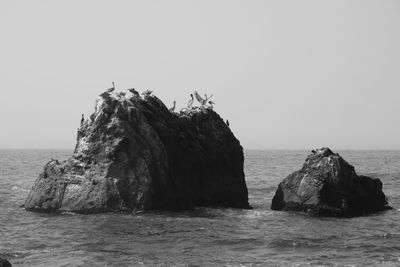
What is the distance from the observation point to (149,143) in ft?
108

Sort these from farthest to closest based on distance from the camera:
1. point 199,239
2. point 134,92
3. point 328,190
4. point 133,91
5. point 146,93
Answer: point 146,93 → point 133,91 → point 134,92 → point 328,190 → point 199,239

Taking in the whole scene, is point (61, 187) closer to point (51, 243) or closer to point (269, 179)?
point (51, 243)

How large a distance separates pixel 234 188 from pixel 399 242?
14.3 m

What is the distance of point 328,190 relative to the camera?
3359cm

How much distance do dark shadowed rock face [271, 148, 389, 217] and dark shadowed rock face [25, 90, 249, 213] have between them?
18.0 ft

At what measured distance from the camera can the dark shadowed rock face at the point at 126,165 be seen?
104ft

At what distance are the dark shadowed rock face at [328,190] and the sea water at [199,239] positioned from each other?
1103 millimetres

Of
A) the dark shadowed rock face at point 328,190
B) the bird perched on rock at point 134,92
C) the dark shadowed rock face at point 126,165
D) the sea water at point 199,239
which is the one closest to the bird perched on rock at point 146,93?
the dark shadowed rock face at point 126,165

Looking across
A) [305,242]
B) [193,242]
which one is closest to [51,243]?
[193,242]

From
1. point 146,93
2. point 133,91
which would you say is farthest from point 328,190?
point 133,91

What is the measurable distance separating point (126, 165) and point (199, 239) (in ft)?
25.9

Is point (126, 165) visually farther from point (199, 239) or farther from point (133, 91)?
point (199, 239)

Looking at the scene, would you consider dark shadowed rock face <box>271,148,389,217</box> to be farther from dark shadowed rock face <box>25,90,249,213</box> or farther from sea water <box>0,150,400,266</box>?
dark shadowed rock face <box>25,90,249,213</box>

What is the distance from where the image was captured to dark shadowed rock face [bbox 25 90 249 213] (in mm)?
31828
